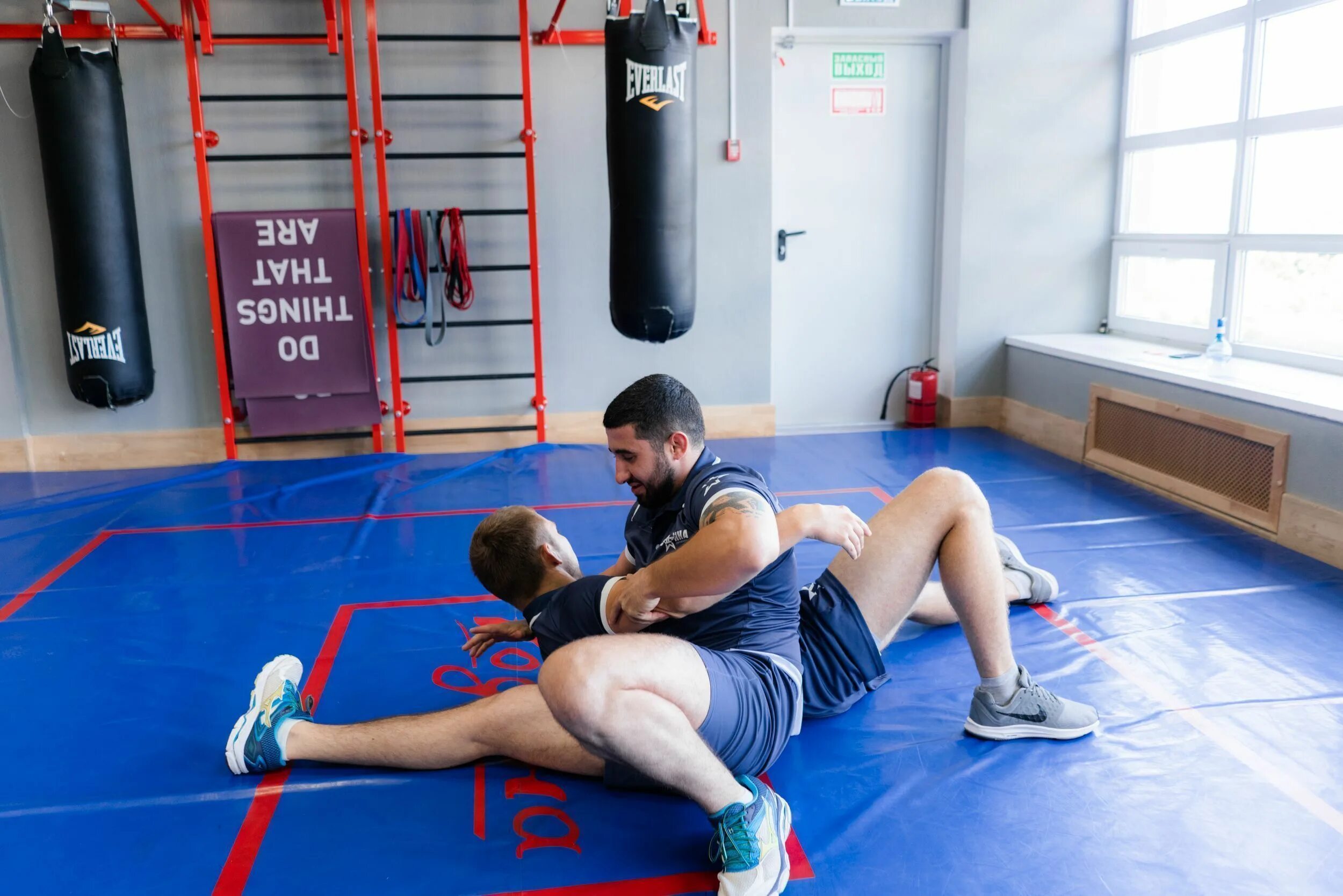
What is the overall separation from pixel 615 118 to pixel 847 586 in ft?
9.37

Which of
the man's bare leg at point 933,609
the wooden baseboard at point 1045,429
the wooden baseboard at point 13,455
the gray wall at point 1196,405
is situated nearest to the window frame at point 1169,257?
the gray wall at point 1196,405

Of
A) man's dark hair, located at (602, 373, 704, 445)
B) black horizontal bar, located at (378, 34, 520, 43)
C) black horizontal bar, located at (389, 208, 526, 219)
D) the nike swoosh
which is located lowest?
the nike swoosh

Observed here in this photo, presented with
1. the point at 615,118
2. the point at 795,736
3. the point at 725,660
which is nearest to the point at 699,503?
the point at 725,660

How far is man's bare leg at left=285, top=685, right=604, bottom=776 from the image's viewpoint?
2.29 metres

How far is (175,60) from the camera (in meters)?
5.23

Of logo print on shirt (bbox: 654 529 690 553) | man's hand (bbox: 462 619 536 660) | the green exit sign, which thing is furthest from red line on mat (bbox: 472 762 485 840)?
the green exit sign

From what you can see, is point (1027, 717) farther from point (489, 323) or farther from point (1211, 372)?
point (489, 323)

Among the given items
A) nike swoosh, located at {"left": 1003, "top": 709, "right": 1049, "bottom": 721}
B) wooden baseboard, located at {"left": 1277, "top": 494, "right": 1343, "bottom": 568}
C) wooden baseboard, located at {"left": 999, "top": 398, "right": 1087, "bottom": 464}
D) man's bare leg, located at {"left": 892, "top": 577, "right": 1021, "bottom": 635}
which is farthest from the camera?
wooden baseboard, located at {"left": 999, "top": 398, "right": 1087, "bottom": 464}

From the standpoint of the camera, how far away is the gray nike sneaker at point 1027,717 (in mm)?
2398

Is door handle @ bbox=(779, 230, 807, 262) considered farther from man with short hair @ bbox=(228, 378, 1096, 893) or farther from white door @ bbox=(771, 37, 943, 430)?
man with short hair @ bbox=(228, 378, 1096, 893)

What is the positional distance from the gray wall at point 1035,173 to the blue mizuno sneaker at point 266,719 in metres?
4.61

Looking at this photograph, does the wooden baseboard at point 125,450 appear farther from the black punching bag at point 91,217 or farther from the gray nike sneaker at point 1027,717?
the gray nike sneaker at point 1027,717

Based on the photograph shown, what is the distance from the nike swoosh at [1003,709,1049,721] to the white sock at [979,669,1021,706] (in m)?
0.03

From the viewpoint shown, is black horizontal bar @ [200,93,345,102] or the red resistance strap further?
the red resistance strap
